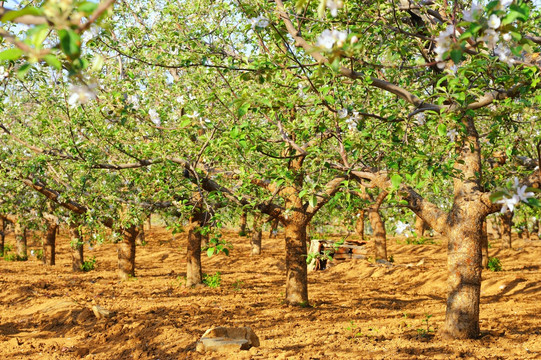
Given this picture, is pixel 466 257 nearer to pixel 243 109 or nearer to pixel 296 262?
pixel 243 109

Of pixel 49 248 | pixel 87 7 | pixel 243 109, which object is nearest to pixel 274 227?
pixel 49 248

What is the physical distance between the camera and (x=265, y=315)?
1020cm

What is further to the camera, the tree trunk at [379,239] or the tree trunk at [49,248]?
the tree trunk at [49,248]

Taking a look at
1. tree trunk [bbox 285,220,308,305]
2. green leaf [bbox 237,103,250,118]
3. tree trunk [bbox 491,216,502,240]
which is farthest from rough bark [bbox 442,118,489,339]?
tree trunk [bbox 491,216,502,240]

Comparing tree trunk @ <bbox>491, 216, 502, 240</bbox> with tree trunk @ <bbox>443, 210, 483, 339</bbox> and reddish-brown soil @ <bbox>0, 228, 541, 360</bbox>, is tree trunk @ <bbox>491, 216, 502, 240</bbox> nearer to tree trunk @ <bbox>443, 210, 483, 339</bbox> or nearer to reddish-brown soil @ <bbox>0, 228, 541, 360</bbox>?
reddish-brown soil @ <bbox>0, 228, 541, 360</bbox>

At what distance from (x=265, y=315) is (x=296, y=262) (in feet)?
4.56

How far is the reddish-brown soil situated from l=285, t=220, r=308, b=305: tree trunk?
36 centimetres

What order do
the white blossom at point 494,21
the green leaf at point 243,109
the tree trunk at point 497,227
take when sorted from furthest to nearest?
the tree trunk at point 497,227
the green leaf at point 243,109
the white blossom at point 494,21

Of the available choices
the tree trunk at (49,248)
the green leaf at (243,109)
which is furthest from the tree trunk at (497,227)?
the green leaf at (243,109)

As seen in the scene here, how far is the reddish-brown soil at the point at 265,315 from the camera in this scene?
7.18 metres

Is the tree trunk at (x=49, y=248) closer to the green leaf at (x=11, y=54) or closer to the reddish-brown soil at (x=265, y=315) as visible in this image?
the reddish-brown soil at (x=265, y=315)

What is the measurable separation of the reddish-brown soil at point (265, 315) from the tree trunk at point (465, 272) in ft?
0.81

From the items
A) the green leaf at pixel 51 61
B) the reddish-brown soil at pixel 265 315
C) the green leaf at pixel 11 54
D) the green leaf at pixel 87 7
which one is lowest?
the reddish-brown soil at pixel 265 315

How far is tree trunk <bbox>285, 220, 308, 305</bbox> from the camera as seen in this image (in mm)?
10867
